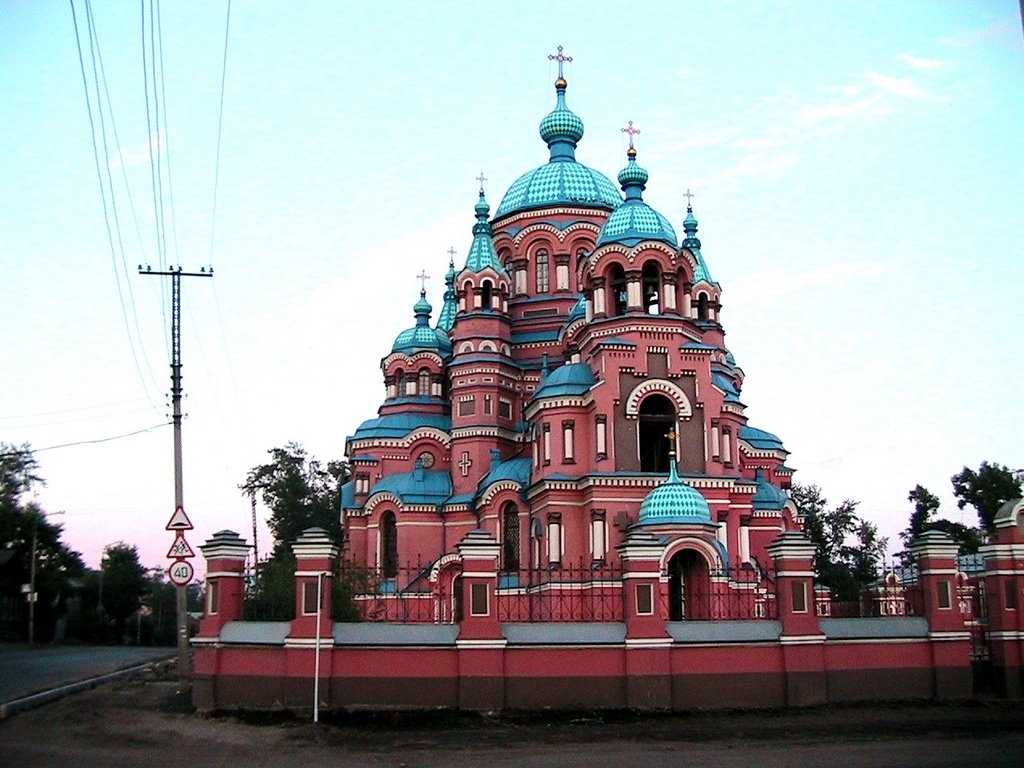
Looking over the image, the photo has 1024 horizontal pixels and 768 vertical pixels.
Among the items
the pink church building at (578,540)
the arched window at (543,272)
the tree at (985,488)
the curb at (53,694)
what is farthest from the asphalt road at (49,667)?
the tree at (985,488)

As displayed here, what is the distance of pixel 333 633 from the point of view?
17422mm

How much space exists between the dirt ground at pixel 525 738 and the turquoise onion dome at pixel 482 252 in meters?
18.9

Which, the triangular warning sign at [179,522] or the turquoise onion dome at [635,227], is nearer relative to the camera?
the triangular warning sign at [179,522]

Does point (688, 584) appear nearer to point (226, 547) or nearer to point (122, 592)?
point (226, 547)

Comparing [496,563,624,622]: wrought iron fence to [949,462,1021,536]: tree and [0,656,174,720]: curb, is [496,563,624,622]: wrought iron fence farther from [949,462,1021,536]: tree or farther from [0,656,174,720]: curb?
[949,462,1021,536]: tree

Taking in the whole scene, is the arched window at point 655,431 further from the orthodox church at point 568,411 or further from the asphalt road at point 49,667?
the asphalt road at point 49,667

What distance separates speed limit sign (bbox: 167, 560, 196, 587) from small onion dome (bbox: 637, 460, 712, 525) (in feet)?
33.5

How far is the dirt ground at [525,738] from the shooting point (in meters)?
13.4

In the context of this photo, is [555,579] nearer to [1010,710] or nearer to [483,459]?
[483,459]

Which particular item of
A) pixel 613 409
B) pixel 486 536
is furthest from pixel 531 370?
pixel 486 536

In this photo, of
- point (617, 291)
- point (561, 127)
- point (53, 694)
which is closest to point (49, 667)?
point (53, 694)

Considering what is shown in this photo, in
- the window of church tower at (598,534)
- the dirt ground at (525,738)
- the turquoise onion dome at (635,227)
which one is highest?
the turquoise onion dome at (635,227)

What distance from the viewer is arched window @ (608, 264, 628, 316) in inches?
1114

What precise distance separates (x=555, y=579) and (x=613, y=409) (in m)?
4.40
